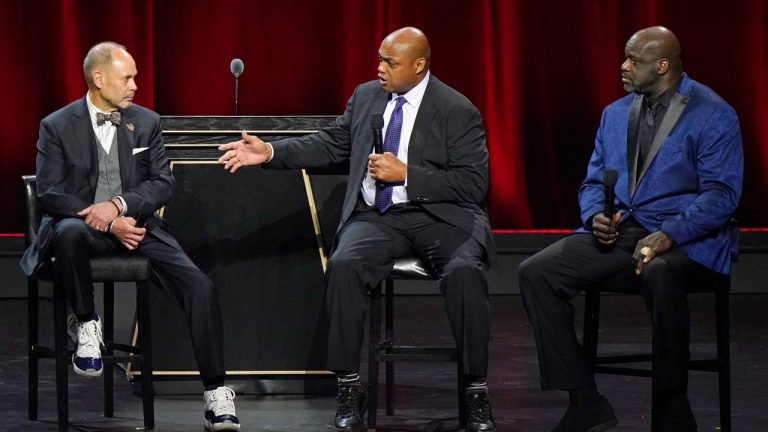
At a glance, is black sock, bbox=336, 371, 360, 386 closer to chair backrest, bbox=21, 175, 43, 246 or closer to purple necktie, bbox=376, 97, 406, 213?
purple necktie, bbox=376, 97, 406, 213

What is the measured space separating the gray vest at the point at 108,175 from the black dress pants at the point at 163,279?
7.1 inches

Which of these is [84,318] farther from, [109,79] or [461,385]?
[461,385]

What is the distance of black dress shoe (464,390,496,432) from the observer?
4055 mm

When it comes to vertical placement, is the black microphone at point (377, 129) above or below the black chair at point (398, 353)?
above

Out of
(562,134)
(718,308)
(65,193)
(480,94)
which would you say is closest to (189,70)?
(480,94)

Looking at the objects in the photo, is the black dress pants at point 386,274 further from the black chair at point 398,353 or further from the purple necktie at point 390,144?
the purple necktie at point 390,144

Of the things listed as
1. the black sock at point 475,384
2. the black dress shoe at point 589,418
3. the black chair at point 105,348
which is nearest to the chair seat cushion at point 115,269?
the black chair at point 105,348

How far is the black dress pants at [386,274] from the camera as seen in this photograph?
4066mm

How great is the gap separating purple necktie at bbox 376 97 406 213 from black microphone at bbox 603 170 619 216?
78 centimetres

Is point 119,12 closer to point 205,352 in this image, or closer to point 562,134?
point 562,134

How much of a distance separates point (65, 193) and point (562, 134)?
395 cm

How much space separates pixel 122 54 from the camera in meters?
4.45

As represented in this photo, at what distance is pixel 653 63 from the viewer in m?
4.18

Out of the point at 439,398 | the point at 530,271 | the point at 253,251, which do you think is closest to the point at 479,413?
the point at 530,271
